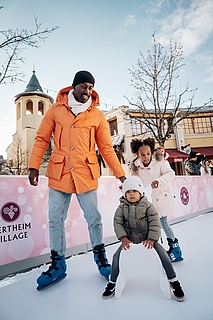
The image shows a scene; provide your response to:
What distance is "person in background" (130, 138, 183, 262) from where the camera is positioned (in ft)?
6.37

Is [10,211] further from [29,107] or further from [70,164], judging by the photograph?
[29,107]

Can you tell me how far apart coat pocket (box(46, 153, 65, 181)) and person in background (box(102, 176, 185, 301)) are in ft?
1.64

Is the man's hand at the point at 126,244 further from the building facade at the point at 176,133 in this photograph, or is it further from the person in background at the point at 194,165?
the building facade at the point at 176,133

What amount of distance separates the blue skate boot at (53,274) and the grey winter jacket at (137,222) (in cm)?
57

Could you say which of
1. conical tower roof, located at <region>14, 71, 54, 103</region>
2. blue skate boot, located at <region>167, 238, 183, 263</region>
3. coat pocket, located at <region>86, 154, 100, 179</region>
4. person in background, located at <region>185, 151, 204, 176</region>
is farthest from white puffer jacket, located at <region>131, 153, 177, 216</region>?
conical tower roof, located at <region>14, 71, 54, 103</region>

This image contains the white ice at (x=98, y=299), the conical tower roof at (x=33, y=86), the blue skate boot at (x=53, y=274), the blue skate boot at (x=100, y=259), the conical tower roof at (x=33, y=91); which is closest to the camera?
the white ice at (x=98, y=299)

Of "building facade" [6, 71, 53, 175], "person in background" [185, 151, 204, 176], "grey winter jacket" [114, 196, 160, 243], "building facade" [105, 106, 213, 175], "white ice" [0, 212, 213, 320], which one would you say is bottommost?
"white ice" [0, 212, 213, 320]

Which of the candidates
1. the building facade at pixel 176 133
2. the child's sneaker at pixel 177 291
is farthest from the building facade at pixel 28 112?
the child's sneaker at pixel 177 291

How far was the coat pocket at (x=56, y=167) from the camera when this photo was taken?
1.61 meters

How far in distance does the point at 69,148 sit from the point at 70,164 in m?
0.12

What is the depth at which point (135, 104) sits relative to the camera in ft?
30.8

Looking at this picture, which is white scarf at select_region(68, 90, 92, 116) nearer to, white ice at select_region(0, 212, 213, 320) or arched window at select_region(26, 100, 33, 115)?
white ice at select_region(0, 212, 213, 320)

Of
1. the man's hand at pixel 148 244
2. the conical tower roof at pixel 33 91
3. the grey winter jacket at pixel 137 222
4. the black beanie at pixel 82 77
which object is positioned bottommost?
the man's hand at pixel 148 244

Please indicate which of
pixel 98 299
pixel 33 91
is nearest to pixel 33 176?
pixel 98 299
